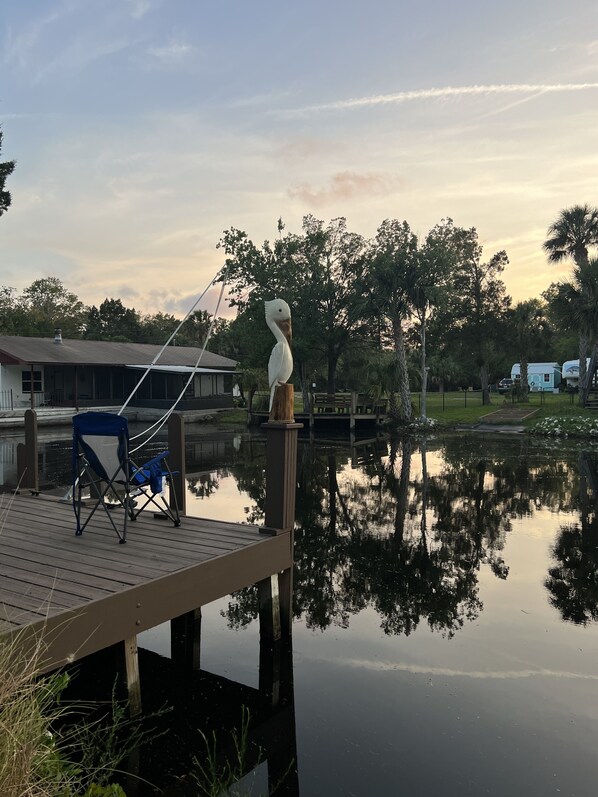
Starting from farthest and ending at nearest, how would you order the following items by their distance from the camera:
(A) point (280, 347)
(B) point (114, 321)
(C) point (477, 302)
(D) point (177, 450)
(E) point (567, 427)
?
(B) point (114, 321), (C) point (477, 302), (E) point (567, 427), (D) point (177, 450), (A) point (280, 347)

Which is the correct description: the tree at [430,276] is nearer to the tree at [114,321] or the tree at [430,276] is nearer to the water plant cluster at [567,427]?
the water plant cluster at [567,427]

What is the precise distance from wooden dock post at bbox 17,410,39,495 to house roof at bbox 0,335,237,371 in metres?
22.6

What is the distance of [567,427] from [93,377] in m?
23.8

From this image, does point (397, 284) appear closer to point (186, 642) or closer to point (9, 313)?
point (186, 642)

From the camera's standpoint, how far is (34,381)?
99.1 feet

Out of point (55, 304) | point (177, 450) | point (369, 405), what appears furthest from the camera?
point (55, 304)

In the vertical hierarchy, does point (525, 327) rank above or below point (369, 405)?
above

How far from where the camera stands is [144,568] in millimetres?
4281

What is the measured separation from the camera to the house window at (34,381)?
29.9 metres

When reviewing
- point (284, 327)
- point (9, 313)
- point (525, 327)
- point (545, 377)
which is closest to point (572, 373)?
point (545, 377)

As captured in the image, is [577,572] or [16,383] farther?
[16,383]

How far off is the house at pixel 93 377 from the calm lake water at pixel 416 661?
21.7 m

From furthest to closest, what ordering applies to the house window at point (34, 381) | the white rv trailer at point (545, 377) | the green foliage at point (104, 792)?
the white rv trailer at point (545, 377) → the house window at point (34, 381) → the green foliage at point (104, 792)

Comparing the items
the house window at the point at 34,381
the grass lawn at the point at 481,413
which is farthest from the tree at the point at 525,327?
the house window at the point at 34,381
